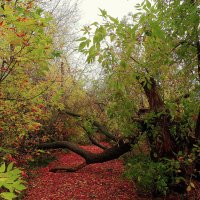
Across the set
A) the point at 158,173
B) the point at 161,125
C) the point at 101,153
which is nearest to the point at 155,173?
the point at 158,173

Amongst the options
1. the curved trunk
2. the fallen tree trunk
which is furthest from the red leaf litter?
the curved trunk

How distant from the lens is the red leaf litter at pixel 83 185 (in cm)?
838

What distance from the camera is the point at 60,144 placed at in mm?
11891

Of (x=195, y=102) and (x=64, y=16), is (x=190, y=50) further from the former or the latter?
(x=64, y=16)

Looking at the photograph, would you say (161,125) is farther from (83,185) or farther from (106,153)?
(83,185)

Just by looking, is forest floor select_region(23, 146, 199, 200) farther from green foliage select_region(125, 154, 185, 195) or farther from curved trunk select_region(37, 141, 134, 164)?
green foliage select_region(125, 154, 185, 195)

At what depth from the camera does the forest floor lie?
8.34m

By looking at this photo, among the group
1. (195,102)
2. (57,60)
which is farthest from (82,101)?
(195,102)

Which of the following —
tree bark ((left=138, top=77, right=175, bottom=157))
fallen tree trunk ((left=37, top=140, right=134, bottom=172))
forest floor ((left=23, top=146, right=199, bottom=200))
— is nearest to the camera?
tree bark ((left=138, top=77, right=175, bottom=157))

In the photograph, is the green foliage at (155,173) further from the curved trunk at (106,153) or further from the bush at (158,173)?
the curved trunk at (106,153)

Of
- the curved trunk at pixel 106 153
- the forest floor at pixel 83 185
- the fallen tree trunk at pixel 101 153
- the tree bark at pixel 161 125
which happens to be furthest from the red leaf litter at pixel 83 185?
the tree bark at pixel 161 125

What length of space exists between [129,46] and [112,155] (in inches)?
272

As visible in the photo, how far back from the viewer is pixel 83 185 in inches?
376

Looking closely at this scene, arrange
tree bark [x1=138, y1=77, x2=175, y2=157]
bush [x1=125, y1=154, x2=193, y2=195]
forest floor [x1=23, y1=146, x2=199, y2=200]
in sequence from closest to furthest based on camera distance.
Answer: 1. bush [x1=125, y1=154, x2=193, y2=195]
2. tree bark [x1=138, y1=77, x2=175, y2=157]
3. forest floor [x1=23, y1=146, x2=199, y2=200]
